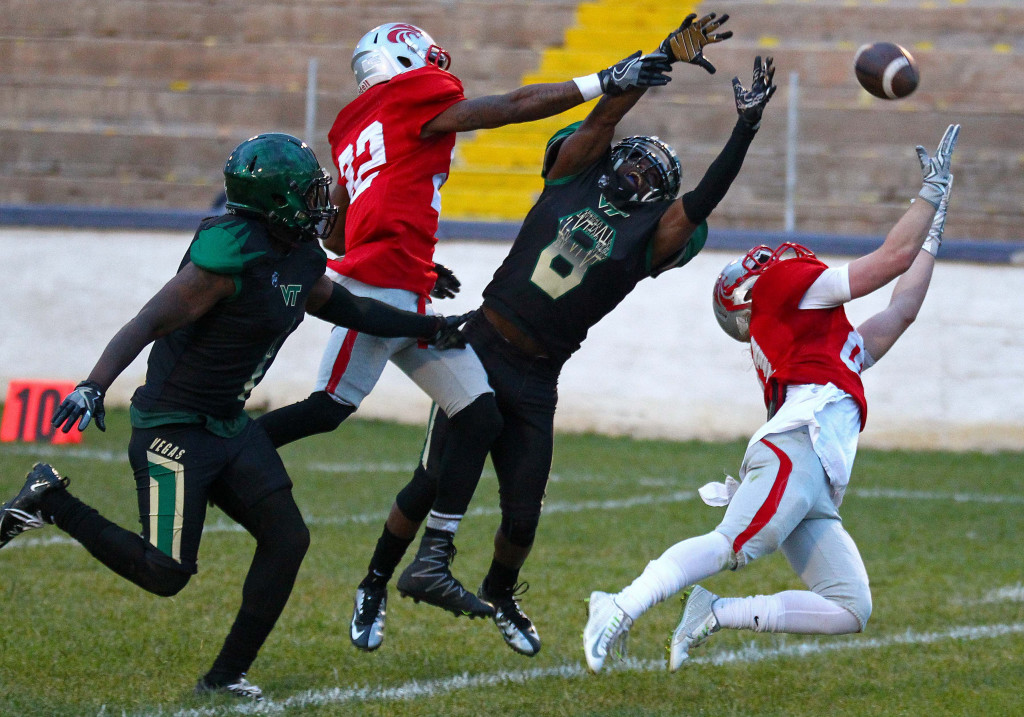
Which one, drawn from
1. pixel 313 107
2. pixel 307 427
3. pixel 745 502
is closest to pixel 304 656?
pixel 307 427

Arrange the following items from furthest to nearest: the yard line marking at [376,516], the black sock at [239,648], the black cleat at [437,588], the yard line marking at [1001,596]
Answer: the yard line marking at [376,516]
the yard line marking at [1001,596]
the black cleat at [437,588]
the black sock at [239,648]

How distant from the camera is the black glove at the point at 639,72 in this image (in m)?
4.12

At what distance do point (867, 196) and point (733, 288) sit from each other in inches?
340

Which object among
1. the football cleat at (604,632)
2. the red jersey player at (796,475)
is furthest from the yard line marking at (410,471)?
the football cleat at (604,632)

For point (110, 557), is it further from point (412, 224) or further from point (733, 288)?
point (733, 288)

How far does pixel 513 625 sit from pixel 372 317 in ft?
4.25

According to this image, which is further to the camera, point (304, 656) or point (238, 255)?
point (304, 656)

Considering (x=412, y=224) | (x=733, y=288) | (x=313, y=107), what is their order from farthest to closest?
(x=313, y=107), (x=412, y=224), (x=733, y=288)

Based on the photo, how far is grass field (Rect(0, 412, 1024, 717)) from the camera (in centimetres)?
411

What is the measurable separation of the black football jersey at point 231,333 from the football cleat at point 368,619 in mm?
1091

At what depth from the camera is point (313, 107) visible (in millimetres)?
11945

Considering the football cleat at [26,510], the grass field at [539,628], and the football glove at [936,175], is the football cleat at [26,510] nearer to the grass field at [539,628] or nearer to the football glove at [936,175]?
the grass field at [539,628]

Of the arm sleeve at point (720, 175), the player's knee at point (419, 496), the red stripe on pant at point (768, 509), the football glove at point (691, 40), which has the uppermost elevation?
the football glove at point (691, 40)

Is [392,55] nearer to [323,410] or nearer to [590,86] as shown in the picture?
[590,86]
